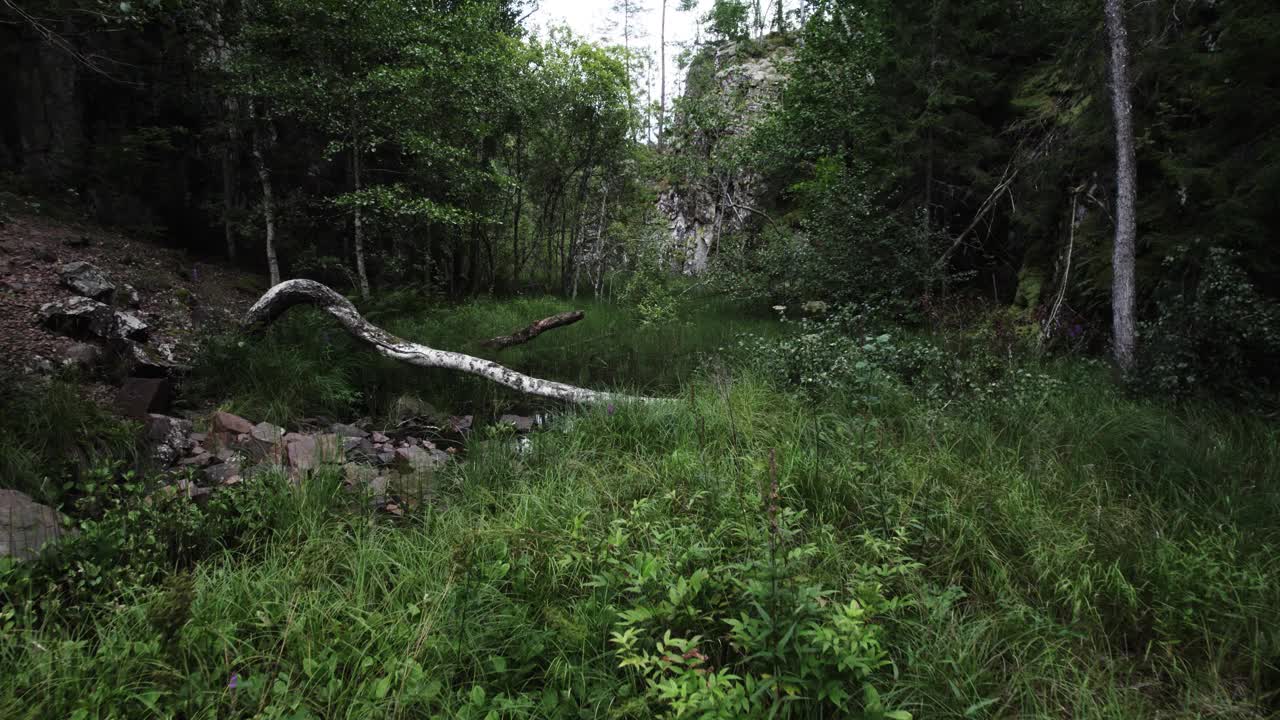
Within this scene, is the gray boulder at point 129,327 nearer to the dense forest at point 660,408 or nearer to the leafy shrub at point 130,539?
the dense forest at point 660,408

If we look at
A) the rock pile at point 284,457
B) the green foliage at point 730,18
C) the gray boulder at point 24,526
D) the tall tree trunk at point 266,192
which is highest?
the green foliage at point 730,18

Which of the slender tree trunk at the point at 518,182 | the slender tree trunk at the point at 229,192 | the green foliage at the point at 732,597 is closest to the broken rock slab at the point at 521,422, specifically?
the green foliage at the point at 732,597

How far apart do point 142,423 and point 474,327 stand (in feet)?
20.4

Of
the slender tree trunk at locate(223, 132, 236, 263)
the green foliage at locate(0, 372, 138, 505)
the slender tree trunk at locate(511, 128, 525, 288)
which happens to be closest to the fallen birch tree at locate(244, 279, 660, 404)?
the green foliage at locate(0, 372, 138, 505)

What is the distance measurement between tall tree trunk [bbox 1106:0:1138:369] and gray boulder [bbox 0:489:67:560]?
7.81 meters

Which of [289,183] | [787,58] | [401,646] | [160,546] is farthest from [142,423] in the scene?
[787,58]

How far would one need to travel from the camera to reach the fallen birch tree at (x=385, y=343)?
6277 millimetres

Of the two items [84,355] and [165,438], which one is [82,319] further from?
[165,438]

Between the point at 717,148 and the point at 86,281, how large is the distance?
14040 millimetres

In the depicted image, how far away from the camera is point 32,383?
4047 mm

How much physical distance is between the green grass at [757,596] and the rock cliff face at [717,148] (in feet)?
41.0

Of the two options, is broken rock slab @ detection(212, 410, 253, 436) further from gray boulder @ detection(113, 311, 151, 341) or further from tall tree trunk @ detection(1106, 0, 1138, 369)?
tall tree trunk @ detection(1106, 0, 1138, 369)

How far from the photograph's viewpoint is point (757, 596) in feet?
5.98

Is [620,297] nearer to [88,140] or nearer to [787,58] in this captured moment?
[88,140]
